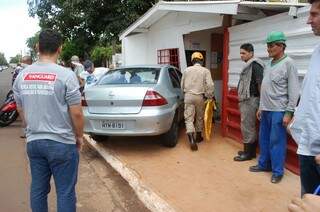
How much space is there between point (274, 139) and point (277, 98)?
1.75 feet

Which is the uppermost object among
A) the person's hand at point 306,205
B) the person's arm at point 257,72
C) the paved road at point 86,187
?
the person's arm at point 257,72

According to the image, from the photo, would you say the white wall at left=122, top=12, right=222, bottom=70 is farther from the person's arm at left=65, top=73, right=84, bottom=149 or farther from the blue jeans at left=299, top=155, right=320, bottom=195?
the blue jeans at left=299, top=155, right=320, bottom=195

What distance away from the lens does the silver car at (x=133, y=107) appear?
681cm

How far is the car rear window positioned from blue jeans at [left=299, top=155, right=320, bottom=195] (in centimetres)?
471

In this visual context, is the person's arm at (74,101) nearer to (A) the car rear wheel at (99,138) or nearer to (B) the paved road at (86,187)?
(B) the paved road at (86,187)

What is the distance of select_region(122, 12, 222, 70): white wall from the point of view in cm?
936

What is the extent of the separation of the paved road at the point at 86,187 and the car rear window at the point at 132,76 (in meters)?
1.38

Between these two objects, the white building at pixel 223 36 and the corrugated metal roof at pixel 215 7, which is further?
the corrugated metal roof at pixel 215 7

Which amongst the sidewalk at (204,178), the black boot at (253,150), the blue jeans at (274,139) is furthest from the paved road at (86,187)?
the black boot at (253,150)

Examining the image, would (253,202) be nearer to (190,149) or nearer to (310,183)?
(310,183)

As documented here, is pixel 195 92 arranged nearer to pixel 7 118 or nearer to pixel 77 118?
pixel 77 118

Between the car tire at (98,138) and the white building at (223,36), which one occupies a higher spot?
the white building at (223,36)

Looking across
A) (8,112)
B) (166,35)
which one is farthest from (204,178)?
(8,112)

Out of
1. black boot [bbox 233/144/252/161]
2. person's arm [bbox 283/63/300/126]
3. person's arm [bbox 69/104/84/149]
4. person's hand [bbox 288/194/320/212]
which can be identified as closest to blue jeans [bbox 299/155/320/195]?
person's hand [bbox 288/194/320/212]
